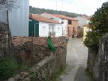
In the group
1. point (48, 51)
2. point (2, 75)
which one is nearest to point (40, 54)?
point (48, 51)

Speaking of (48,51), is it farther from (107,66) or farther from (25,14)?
(107,66)

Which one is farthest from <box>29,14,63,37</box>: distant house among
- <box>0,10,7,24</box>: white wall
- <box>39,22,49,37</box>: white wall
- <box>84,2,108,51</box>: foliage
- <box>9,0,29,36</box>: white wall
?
<box>0,10,7,24</box>: white wall

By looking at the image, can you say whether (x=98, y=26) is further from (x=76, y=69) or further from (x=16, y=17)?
(x=16, y=17)

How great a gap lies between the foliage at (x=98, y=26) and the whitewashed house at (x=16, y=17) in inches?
187

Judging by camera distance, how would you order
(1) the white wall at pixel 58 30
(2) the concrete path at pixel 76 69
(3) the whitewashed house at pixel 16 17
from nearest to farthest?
(3) the whitewashed house at pixel 16 17 < (2) the concrete path at pixel 76 69 < (1) the white wall at pixel 58 30

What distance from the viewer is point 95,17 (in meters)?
13.9

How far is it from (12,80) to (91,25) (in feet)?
29.0

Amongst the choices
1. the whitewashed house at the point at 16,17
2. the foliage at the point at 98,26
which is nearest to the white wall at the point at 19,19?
the whitewashed house at the point at 16,17

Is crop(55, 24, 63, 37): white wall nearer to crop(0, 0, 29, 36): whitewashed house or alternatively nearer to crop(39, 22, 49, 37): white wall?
crop(39, 22, 49, 37): white wall

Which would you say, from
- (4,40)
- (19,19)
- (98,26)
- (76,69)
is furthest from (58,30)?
(4,40)

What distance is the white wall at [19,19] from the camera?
12591mm

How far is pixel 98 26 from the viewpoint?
45.0 feet

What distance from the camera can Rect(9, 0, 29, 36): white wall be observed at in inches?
496

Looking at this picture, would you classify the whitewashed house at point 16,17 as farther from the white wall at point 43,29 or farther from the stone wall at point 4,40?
the white wall at point 43,29
